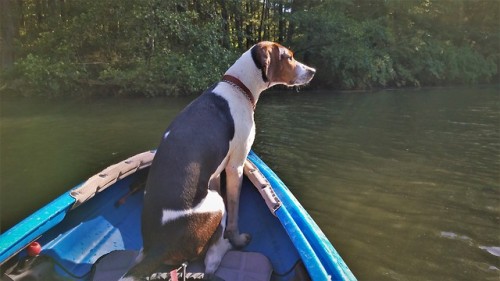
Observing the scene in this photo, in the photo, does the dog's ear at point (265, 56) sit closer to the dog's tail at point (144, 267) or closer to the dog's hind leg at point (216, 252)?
the dog's hind leg at point (216, 252)

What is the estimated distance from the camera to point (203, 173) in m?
3.21

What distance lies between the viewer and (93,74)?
19.0 metres

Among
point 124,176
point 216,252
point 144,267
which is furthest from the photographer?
point 124,176

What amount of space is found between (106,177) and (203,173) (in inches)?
56.9

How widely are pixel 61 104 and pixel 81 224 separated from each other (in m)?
14.6

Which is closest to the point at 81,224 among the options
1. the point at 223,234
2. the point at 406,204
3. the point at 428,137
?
the point at 223,234

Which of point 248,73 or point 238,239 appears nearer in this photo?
point 238,239

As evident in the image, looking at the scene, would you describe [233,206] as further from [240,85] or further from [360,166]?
[360,166]

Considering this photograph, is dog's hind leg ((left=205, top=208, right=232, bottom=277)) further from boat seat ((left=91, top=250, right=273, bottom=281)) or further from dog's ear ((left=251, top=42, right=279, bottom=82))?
dog's ear ((left=251, top=42, right=279, bottom=82))

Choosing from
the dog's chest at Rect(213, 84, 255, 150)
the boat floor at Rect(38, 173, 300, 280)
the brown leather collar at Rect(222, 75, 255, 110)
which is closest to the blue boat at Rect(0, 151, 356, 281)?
the boat floor at Rect(38, 173, 300, 280)

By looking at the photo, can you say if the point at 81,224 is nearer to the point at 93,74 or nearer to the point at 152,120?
the point at 152,120

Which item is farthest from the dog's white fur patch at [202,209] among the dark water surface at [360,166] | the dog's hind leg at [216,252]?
the dark water surface at [360,166]

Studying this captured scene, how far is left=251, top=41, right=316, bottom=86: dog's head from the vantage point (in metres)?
4.07

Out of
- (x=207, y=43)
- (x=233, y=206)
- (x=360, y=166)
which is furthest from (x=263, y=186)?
(x=207, y=43)
